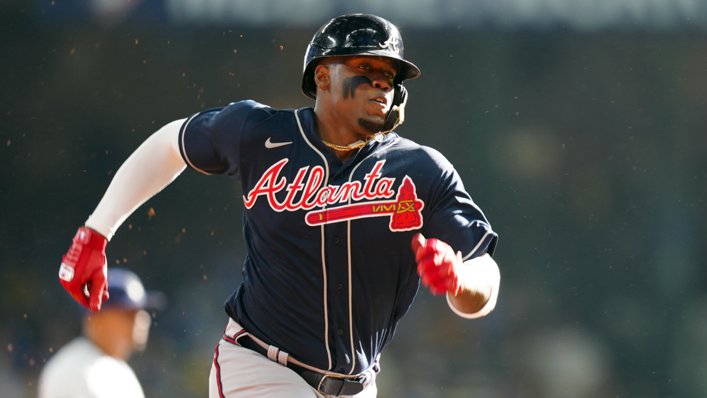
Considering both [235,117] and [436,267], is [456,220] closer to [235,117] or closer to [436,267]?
[436,267]

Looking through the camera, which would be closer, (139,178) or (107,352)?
(139,178)

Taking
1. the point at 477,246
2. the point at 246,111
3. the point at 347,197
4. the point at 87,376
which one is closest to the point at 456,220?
the point at 477,246

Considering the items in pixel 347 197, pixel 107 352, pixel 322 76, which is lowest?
pixel 107 352

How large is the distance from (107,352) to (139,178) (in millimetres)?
823

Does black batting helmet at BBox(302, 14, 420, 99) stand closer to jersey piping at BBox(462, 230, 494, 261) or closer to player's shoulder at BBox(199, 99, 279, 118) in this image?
player's shoulder at BBox(199, 99, 279, 118)

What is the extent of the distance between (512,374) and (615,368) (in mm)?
888

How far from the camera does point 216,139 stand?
89.0 inches

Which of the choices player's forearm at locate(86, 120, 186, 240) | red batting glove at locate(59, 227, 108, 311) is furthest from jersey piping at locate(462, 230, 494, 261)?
red batting glove at locate(59, 227, 108, 311)

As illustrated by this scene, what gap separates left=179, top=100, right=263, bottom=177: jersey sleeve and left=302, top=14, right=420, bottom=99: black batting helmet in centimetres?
31

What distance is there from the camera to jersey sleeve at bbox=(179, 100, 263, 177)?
2234mm

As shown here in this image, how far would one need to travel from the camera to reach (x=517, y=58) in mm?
6484

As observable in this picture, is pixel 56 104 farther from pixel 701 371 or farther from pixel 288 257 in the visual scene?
pixel 701 371

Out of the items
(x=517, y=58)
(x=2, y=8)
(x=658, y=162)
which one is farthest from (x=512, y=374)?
(x=2, y=8)

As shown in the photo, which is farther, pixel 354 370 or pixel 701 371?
pixel 701 371
